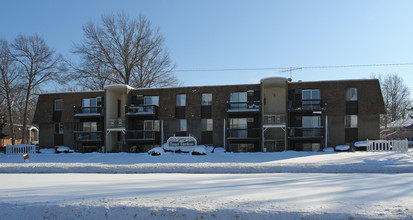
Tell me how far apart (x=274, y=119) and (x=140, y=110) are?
12.1 meters

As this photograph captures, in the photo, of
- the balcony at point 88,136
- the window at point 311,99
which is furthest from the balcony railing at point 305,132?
the balcony at point 88,136

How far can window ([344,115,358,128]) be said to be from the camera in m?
28.4

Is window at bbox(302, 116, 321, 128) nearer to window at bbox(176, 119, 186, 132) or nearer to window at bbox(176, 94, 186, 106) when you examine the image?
window at bbox(176, 119, 186, 132)

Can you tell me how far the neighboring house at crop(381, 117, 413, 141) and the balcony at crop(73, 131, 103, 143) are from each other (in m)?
39.2

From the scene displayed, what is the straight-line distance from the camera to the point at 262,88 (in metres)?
28.8

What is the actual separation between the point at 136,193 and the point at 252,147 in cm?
2182

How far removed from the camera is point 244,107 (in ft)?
96.2

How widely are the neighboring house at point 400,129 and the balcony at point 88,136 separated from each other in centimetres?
3923

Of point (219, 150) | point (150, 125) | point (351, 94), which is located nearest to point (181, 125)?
point (150, 125)

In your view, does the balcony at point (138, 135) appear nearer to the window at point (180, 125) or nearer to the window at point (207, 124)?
the window at point (180, 125)

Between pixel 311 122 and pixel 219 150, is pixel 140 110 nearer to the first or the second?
pixel 219 150

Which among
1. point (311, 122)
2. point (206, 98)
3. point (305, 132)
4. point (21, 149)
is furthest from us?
point (21, 149)

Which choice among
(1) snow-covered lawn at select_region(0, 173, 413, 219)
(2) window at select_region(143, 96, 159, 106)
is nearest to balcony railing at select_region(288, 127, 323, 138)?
(2) window at select_region(143, 96, 159, 106)

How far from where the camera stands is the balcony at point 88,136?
31.2 meters
